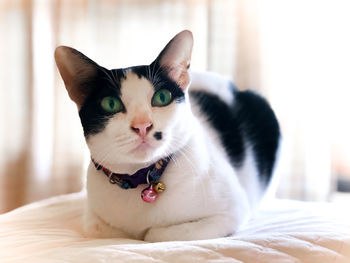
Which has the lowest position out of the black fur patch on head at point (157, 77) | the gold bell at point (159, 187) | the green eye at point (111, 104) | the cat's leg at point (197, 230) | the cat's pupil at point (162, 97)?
the cat's leg at point (197, 230)

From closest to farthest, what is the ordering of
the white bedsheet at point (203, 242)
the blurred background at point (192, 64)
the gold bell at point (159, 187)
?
the white bedsheet at point (203, 242) < the gold bell at point (159, 187) < the blurred background at point (192, 64)

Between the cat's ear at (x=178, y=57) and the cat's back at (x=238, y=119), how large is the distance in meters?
0.32

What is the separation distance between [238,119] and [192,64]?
232 mm

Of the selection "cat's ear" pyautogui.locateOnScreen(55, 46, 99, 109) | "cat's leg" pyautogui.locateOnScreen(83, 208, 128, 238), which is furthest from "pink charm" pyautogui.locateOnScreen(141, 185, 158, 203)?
"cat's ear" pyautogui.locateOnScreen(55, 46, 99, 109)

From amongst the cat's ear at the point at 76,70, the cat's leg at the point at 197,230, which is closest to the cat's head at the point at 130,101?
the cat's ear at the point at 76,70

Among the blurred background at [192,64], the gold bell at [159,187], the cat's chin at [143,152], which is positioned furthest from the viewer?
the blurred background at [192,64]

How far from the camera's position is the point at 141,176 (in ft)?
2.78

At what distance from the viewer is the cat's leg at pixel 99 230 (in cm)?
90

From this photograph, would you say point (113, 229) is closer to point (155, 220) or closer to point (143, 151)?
point (155, 220)

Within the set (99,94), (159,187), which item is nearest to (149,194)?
(159,187)

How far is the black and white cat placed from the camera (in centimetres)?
76

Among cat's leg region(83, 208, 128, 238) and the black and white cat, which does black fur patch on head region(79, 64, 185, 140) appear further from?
cat's leg region(83, 208, 128, 238)

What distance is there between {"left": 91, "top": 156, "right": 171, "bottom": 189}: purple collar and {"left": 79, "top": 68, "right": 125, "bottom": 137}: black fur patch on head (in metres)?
0.12

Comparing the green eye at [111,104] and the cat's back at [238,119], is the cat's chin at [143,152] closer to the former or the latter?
the green eye at [111,104]
